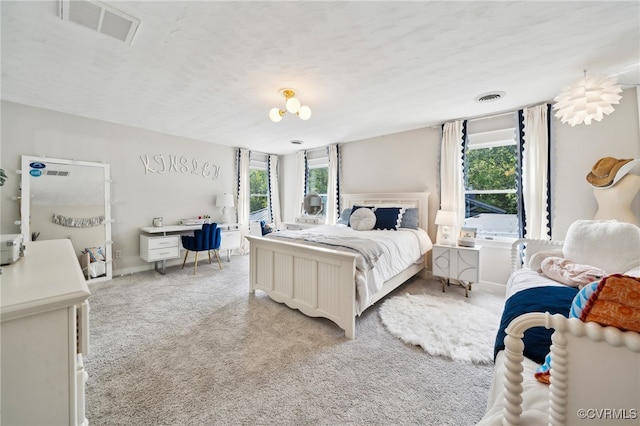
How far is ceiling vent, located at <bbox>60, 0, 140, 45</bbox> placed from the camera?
1.51 metres

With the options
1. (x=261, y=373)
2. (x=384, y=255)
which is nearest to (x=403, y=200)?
(x=384, y=255)

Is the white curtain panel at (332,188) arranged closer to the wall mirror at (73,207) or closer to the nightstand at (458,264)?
the nightstand at (458,264)

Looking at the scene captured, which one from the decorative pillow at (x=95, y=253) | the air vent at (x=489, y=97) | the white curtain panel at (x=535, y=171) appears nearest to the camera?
the air vent at (x=489, y=97)

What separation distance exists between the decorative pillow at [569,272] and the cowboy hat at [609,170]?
1.19 m

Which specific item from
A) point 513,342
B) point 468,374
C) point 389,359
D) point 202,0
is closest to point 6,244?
point 202,0

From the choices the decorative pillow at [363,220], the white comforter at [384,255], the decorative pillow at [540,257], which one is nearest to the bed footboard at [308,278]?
the white comforter at [384,255]

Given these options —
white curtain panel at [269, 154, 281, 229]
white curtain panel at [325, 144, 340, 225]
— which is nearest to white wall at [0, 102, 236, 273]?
white curtain panel at [269, 154, 281, 229]

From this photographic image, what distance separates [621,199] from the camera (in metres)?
2.29

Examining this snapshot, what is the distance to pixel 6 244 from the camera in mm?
1001

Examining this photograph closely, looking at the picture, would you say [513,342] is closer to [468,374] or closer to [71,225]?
[468,374]

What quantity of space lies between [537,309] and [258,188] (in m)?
5.59

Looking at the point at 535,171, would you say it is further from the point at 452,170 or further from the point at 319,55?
the point at 319,55

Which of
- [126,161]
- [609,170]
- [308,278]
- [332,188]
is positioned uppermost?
[126,161]

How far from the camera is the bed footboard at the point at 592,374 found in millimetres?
573
